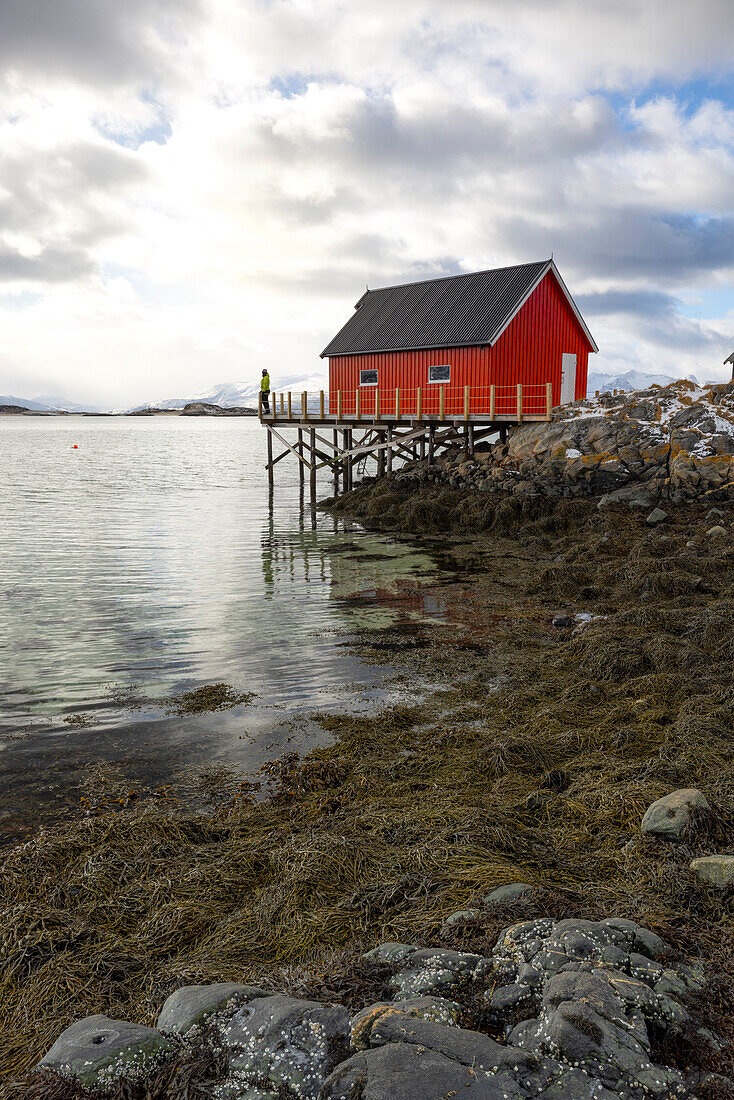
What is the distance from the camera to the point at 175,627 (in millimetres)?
12938

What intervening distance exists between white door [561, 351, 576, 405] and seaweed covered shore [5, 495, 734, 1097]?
67.9ft

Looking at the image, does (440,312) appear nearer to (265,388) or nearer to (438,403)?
(438,403)

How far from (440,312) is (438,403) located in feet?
13.7

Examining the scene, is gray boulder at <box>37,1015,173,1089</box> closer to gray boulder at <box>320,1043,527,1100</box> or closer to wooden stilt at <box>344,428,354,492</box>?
gray boulder at <box>320,1043,527,1100</box>

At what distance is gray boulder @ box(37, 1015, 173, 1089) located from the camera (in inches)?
123

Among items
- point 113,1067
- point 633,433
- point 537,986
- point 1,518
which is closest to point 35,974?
point 113,1067

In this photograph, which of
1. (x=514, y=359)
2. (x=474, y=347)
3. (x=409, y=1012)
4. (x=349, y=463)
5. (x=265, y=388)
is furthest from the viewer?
(x=265, y=388)

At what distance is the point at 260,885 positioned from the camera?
5234 mm

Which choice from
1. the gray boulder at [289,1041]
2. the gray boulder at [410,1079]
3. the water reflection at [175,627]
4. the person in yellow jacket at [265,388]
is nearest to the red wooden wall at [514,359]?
the person in yellow jacket at [265,388]

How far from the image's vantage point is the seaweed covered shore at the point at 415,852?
4.12 meters

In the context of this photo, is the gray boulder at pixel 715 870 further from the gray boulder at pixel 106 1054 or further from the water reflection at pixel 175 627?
the water reflection at pixel 175 627

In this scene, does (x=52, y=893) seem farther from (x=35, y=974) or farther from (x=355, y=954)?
(x=355, y=954)

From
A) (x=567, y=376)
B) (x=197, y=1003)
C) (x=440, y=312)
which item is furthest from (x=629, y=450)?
(x=197, y=1003)

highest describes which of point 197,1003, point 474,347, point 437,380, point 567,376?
point 474,347
